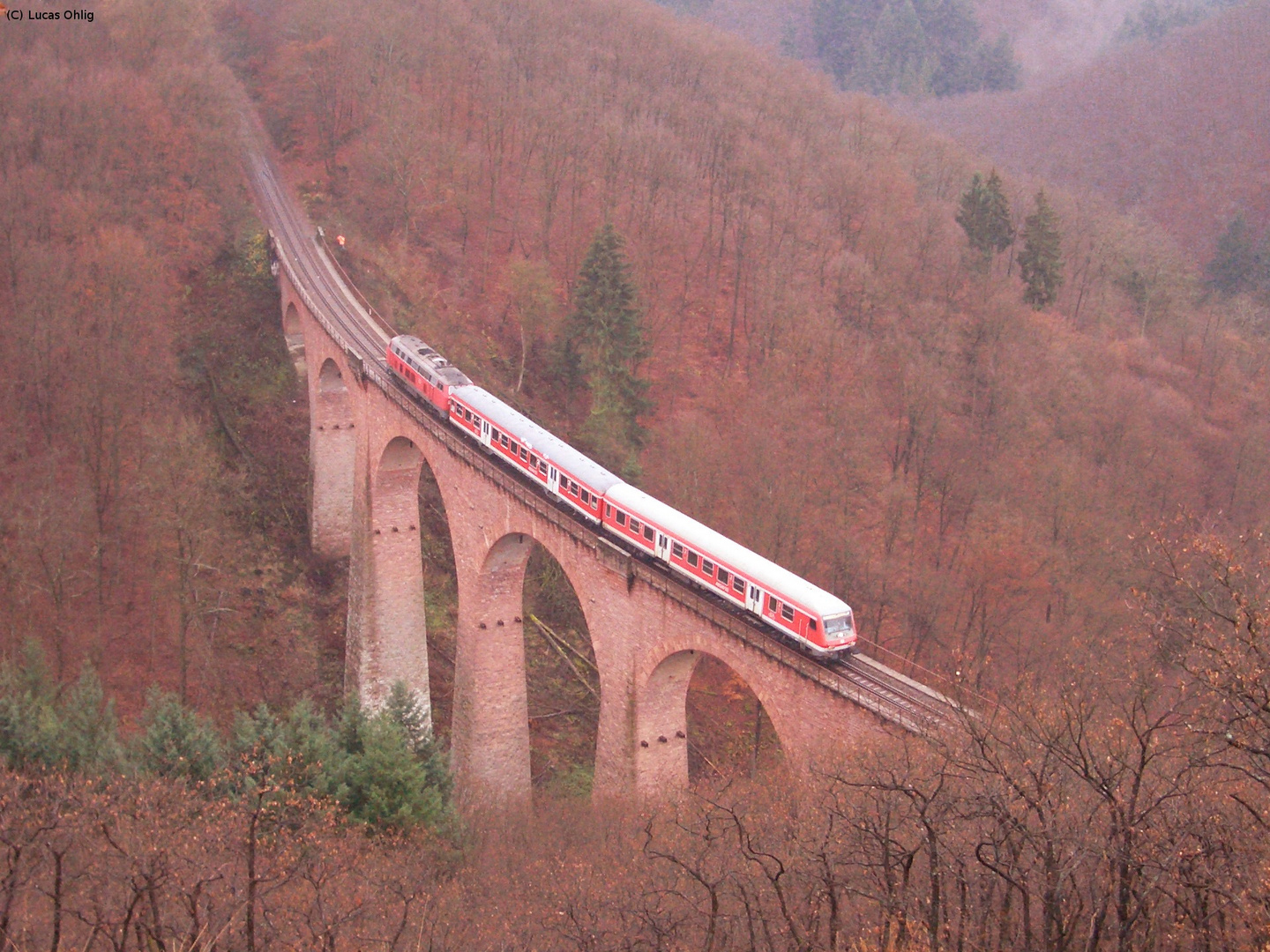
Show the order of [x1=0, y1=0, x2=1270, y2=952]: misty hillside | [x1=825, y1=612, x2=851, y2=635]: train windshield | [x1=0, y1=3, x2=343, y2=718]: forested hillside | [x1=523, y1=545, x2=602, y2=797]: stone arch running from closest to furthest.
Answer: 1. [x1=0, y1=0, x2=1270, y2=952]: misty hillside
2. [x1=825, y1=612, x2=851, y2=635]: train windshield
3. [x1=0, y1=3, x2=343, y2=718]: forested hillside
4. [x1=523, y1=545, x2=602, y2=797]: stone arch

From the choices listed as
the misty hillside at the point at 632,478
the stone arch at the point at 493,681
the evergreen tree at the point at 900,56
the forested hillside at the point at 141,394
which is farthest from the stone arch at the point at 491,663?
the evergreen tree at the point at 900,56

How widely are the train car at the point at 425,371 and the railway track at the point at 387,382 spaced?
53cm

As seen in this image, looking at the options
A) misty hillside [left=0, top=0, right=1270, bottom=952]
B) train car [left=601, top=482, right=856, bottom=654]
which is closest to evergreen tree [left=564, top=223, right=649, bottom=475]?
misty hillside [left=0, top=0, right=1270, bottom=952]

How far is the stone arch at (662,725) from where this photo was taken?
2678 cm

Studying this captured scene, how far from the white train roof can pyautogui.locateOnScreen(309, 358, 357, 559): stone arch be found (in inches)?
687

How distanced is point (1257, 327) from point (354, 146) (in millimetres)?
57898

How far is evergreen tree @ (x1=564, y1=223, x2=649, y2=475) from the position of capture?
5278cm

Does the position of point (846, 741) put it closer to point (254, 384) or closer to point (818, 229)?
point (254, 384)

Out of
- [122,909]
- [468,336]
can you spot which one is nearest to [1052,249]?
[468,336]

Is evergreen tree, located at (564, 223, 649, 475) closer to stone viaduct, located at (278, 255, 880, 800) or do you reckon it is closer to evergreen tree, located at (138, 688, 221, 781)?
stone viaduct, located at (278, 255, 880, 800)

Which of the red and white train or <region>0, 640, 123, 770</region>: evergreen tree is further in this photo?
<region>0, 640, 123, 770</region>: evergreen tree

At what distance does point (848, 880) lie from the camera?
18.0 metres

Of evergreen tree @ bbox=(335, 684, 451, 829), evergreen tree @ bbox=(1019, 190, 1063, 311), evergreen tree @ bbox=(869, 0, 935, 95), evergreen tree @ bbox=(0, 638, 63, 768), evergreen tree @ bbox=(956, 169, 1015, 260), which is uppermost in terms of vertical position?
evergreen tree @ bbox=(869, 0, 935, 95)

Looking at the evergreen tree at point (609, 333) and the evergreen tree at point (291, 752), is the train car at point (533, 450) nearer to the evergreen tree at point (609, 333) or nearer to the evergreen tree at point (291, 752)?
the evergreen tree at point (291, 752)
